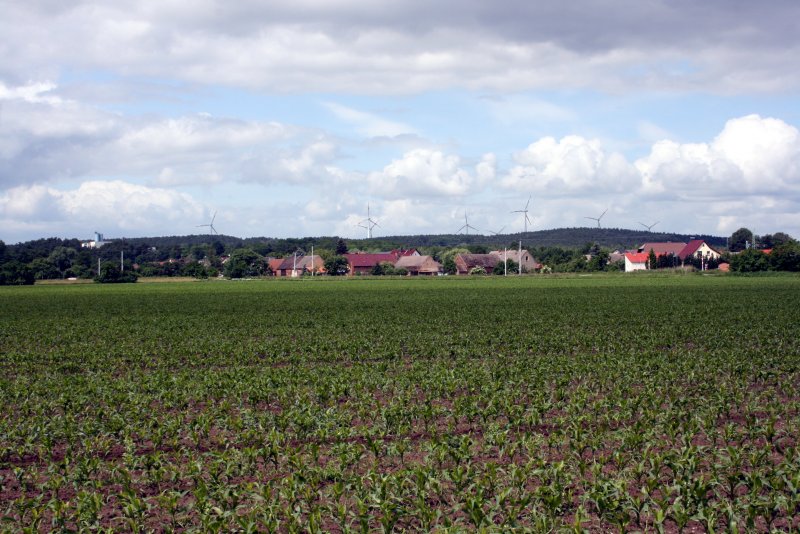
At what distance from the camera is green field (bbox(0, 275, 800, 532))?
35.1ft

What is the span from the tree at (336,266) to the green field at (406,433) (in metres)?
142

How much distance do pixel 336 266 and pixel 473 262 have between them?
32376 mm

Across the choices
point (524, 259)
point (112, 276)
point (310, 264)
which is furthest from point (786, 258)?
point (112, 276)

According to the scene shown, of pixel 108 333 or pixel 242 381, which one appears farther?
pixel 108 333

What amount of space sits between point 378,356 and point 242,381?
8432 millimetres

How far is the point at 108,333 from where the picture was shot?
3928 cm

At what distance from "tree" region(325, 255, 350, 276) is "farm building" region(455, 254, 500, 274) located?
26215 mm

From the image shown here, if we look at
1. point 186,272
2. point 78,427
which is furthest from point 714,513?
point 186,272

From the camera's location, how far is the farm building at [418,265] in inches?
7234

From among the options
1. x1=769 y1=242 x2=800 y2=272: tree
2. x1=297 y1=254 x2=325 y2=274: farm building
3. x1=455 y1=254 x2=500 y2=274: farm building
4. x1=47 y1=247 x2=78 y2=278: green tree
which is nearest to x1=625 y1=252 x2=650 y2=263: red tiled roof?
x1=455 y1=254 x2=500 y2=274: farm building

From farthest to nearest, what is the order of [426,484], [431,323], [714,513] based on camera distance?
[431,323] < [426,484] < [714,513]

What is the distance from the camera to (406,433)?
52.4ft

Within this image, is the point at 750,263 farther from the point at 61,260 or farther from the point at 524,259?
the point at 61,260

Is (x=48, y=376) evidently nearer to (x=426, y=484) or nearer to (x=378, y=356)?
(x=378, y=356)
